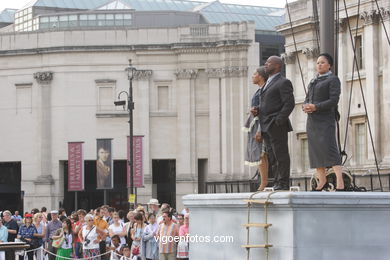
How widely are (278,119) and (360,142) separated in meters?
42.3

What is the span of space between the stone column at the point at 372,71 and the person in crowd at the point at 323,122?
39840mm

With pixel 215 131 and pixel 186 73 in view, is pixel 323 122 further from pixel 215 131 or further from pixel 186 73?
pixel 186 73

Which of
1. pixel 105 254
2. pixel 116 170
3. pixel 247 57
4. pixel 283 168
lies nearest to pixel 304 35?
pixel 247 57

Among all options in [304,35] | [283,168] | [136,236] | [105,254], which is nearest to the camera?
[283,168]

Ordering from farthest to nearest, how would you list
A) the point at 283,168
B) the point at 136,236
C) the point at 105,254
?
1. the point at 105,254
2. the point at 136,236
3. the point at 283,168

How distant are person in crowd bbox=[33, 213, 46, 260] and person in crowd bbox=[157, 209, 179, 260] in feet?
26.3

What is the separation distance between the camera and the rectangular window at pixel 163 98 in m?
78.6

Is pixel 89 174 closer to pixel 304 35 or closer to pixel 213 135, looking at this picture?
pixel 213 135

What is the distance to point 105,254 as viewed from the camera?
2803 centimetres

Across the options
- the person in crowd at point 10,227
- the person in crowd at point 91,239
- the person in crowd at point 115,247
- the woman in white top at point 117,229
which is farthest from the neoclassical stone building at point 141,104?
the person in crowd at point 115,247

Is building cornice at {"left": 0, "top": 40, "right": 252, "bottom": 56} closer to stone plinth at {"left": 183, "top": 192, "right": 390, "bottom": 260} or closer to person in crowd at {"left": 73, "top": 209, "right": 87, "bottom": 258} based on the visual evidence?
person in crowd at {"left": 73, "top": 209, "right": 87, "bottom": 258}

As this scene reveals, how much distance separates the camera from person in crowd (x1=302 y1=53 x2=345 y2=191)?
13.8 m

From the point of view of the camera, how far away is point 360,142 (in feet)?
183

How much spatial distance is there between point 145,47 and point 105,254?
50722 mm
